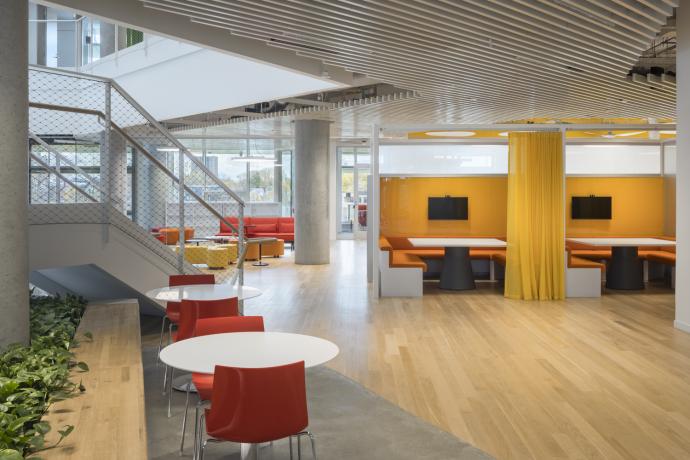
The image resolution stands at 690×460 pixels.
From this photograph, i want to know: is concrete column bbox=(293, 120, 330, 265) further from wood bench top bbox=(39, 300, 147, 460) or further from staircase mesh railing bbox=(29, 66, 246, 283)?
wood bench top bbox=(39, 300, 147, 460)

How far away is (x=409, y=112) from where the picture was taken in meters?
12.5

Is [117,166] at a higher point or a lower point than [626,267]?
higher

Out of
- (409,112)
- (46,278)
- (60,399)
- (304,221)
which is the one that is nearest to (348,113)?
(409,112)

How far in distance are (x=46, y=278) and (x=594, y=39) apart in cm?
660

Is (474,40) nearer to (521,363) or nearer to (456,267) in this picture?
(521,363)

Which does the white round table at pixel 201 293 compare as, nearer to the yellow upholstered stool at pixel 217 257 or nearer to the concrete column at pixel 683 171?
the concrete column at pixel 683 171

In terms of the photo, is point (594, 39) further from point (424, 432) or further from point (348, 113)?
point (348, 113)

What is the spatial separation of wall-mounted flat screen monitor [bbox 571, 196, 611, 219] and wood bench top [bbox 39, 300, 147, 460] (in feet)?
28.0

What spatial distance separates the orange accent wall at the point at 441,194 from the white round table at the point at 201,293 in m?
6.14

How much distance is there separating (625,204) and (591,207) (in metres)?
0.66

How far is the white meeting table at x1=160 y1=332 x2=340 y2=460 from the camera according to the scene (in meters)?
3.25

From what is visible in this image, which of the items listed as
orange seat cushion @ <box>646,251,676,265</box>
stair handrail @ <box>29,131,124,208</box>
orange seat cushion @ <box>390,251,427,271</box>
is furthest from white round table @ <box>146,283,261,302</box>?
orange seat cushion @ <box>646,251,676,265</box>

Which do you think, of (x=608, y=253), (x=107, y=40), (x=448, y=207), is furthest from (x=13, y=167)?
(x=107, y=40)

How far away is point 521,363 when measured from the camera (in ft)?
19.9
